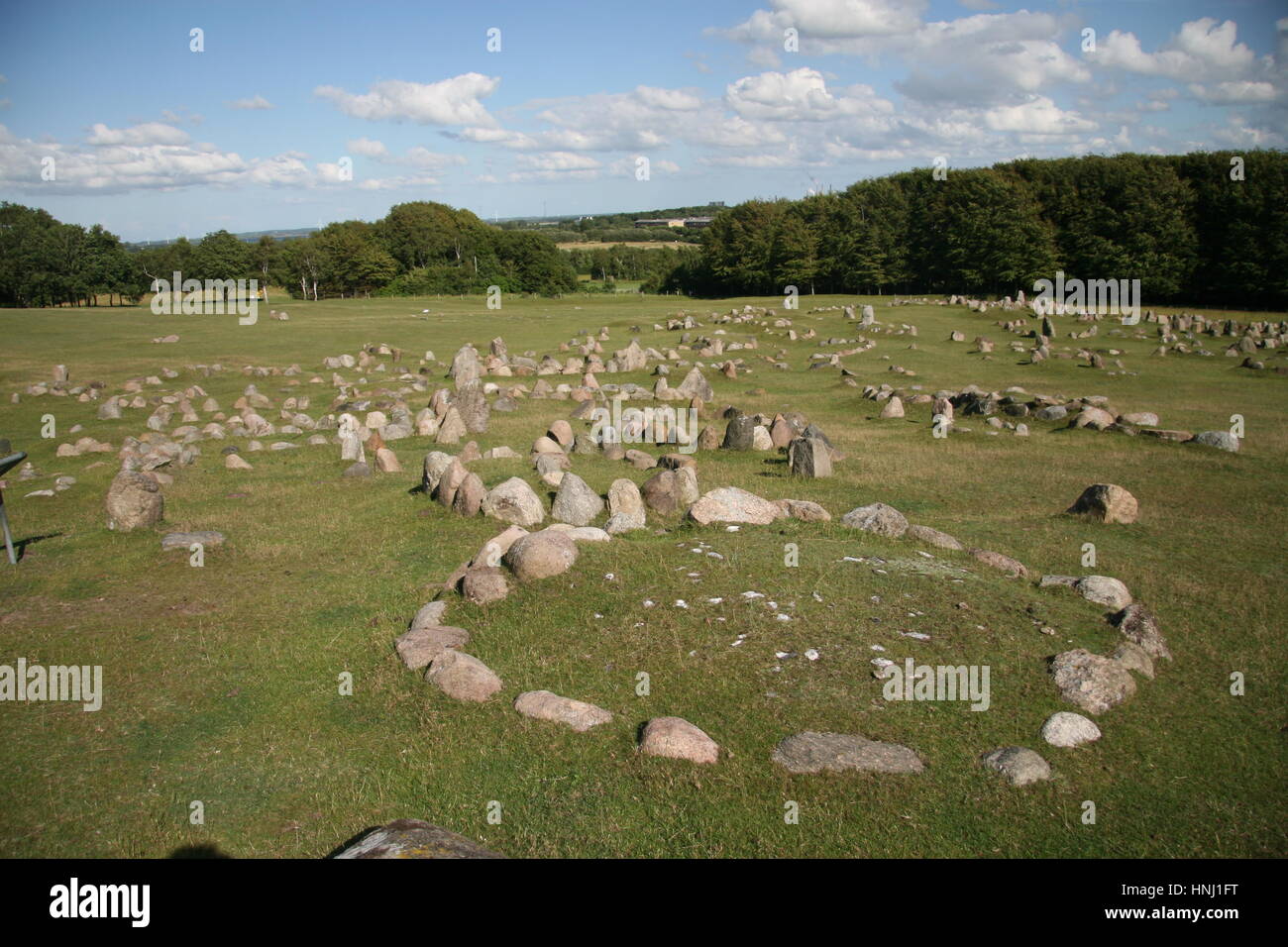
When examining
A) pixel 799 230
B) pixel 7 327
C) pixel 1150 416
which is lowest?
pixel 1150 416

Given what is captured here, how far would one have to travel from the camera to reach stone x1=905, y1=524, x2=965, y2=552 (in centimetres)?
1238

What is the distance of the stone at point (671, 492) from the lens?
1405 centimetres

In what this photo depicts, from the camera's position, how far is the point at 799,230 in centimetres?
7219

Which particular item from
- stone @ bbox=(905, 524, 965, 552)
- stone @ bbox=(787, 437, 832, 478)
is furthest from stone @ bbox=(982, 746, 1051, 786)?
stone @ bbox=(787, 437, 832, 478)

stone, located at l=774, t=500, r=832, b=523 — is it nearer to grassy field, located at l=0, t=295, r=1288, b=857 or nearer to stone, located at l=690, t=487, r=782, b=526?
stone, located at l=690, t=487, r=782, b=526

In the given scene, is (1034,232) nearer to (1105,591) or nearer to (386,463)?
(386,463)

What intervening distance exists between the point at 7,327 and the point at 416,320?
67.5ft

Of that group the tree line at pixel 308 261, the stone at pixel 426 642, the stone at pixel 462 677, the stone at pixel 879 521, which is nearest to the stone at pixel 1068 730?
the stone at pixel 879 521

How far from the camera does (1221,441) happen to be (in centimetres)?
1908

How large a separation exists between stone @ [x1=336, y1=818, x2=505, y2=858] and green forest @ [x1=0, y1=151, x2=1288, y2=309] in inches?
2164

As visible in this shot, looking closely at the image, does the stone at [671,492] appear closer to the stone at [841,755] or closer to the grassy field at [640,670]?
the grassy field at [640,670]

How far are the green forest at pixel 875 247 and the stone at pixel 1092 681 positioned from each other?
48999 millimetres
